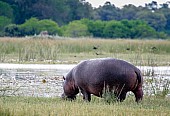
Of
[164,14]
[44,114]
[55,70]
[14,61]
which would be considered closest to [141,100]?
[44,114]

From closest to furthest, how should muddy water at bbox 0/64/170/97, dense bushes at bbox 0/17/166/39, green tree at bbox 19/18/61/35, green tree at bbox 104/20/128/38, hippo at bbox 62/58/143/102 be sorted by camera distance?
hippo at bbox 62/58/143/102, muddy water at bbox 0/64/170/97, green tree at bbox 19/18/61/35, dense bushes at bbox 0/17/166/39, green tree at bbox 104/20/128/38

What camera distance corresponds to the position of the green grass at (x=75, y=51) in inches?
935

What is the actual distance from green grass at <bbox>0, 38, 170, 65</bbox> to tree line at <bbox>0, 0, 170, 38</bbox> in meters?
20.4

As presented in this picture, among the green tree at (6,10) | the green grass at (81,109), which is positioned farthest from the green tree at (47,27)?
the green grass at (81,109)

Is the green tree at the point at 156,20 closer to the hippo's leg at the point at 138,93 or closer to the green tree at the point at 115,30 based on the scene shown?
the green tree at the point at 115,30

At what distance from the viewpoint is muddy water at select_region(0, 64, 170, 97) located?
1281 cm

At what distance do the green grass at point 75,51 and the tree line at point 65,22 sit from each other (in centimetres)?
2038

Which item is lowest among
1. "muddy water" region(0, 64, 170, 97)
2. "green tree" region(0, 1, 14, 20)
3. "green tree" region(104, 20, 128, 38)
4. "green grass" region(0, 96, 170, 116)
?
"green tree" region(104, 20, 128, 38)

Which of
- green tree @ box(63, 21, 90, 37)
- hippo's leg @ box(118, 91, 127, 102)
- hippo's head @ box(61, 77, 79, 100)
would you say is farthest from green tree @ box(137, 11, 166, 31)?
hippo's leg @ box(118, 91, 127, 102)

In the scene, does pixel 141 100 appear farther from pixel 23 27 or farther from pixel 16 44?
pixel 23 27

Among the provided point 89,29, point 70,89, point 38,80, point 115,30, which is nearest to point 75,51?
point 38,80

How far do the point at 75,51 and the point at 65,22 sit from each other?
38393 mm

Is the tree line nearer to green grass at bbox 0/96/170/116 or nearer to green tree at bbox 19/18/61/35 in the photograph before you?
green tree at bbox 19/18/61/35

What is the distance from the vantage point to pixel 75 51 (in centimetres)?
2864
